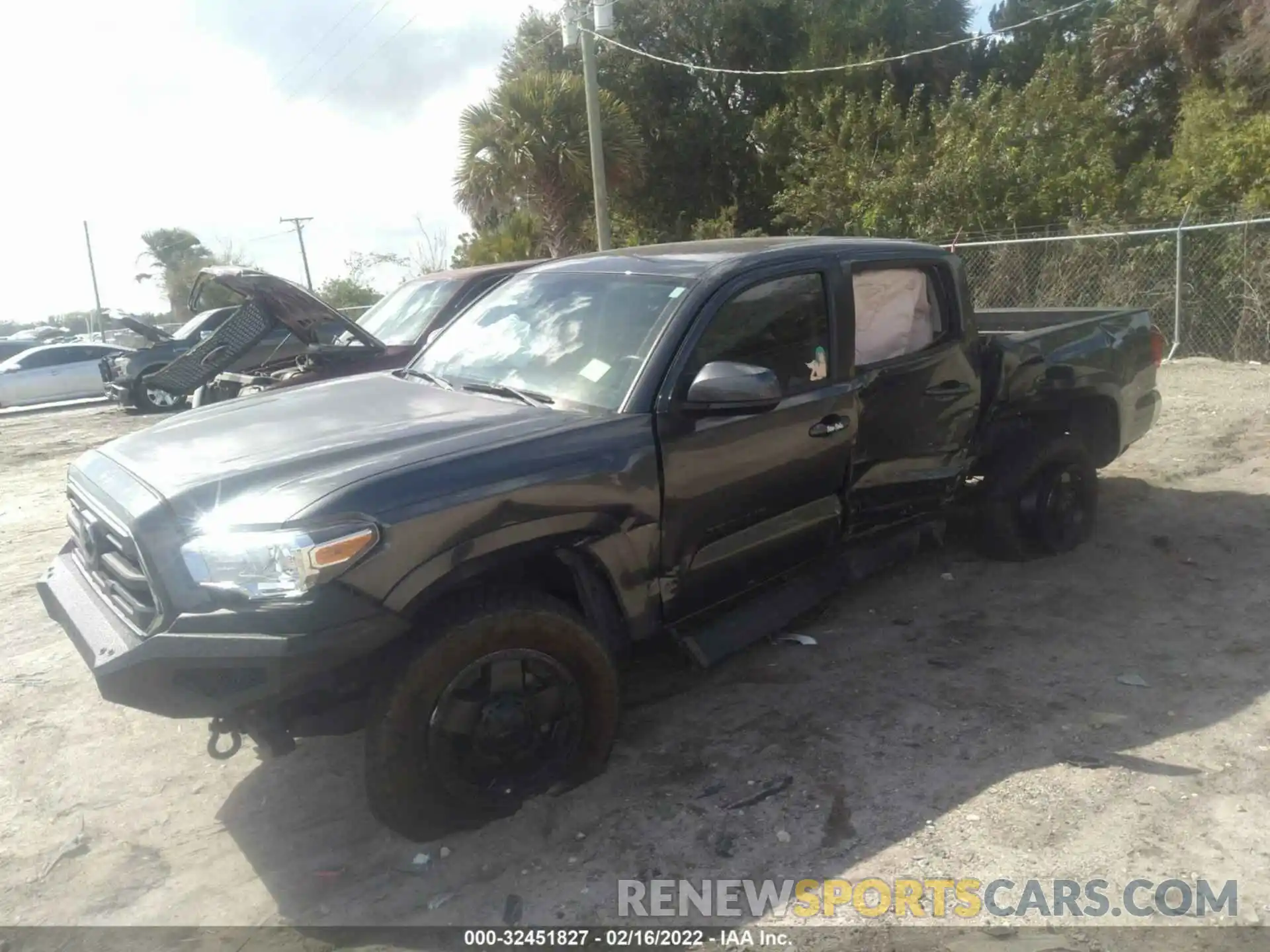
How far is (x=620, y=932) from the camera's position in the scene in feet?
9.53

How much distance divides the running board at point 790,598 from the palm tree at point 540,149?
51.0 ft

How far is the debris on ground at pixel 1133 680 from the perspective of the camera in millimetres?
4227

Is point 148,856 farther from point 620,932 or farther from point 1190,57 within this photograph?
point 1190,57

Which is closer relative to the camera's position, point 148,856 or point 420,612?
point 420,612

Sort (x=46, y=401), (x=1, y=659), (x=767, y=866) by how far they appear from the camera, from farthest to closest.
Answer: (x=46, y=401)
(x=1, y=659)
(x=767, y=866)

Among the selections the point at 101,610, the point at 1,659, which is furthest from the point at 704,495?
the point at 1,659

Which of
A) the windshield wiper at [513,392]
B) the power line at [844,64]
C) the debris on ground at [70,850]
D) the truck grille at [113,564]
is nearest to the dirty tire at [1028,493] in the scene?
the windshield wiper at [513,392]

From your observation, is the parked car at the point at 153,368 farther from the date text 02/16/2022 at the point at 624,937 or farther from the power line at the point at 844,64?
the date text 02/16/2022 at the point at 624,937

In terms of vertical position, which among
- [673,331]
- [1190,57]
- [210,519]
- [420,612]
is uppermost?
[1190,57]

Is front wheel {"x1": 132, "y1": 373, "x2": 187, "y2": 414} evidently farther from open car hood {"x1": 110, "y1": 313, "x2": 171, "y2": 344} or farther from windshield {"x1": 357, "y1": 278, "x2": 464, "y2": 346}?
windshield {"x1": 357, "y1": 278, "x2": 464, "y2": 346}

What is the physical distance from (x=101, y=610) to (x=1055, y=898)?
3.08 meters

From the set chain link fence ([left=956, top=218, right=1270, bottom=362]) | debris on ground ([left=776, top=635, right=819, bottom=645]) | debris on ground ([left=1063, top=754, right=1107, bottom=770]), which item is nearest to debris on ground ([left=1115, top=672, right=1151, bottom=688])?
debris on ground ([left=1063, top=754, right=1107, bottom=770])

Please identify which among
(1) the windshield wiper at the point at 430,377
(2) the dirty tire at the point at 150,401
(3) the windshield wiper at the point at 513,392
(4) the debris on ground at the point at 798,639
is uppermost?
(1) the windshield wiper at the point at 430,377

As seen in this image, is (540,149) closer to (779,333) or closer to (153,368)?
(153,368)
